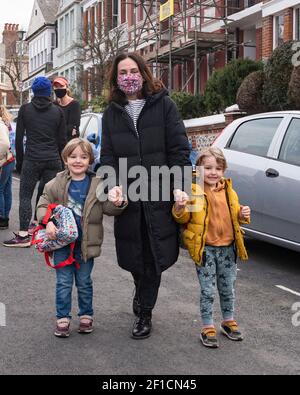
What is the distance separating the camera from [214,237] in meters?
4.89

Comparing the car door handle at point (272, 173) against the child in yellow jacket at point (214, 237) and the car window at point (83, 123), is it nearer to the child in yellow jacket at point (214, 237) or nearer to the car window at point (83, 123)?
the child in yellow jacket at point (214, 237)

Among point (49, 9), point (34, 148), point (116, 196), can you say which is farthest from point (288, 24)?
point (49, 9)

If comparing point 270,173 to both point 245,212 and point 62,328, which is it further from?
point 62,328

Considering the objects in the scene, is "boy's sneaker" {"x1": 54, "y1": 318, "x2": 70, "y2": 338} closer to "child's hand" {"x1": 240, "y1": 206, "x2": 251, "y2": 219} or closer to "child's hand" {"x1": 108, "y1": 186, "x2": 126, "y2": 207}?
"child's hand" {"x1": 108, "y1": 186, "x2": 126, "y2": 207}

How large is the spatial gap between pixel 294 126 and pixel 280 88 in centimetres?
680

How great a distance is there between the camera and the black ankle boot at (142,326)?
4.96m

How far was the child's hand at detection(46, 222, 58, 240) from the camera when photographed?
4898mm

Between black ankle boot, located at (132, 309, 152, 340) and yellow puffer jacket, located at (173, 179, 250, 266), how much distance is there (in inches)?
21.5

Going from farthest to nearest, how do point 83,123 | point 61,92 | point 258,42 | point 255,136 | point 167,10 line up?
point 167,10 → point 258,42 → point 83,123 → point 61,92 → point 255,136

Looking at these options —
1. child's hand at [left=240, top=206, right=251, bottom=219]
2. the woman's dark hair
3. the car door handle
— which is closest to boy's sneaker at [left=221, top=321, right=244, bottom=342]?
child's hand at [left=240, top=206, right=251, bottom=219]

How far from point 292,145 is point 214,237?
2.81 m
